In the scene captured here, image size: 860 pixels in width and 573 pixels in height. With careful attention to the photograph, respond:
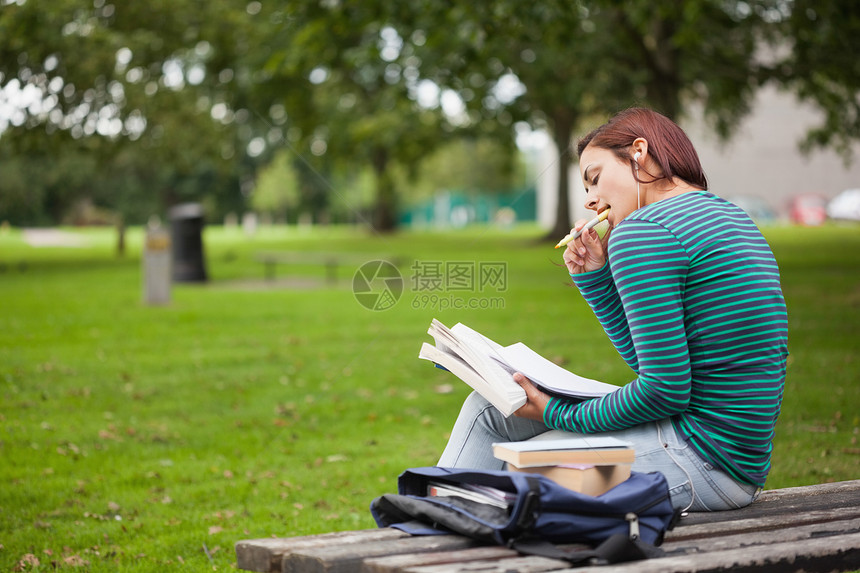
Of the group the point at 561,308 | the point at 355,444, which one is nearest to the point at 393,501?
the point at 355,444

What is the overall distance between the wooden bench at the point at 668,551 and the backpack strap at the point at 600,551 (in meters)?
0.03

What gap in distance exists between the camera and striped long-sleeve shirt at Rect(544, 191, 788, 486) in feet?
7.22

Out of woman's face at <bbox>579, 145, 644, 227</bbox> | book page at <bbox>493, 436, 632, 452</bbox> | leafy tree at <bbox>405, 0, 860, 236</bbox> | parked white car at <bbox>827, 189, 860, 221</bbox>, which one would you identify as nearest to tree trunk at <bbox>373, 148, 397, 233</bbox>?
leafy tree at <bbox>405, 0, 860, 236</bbox>

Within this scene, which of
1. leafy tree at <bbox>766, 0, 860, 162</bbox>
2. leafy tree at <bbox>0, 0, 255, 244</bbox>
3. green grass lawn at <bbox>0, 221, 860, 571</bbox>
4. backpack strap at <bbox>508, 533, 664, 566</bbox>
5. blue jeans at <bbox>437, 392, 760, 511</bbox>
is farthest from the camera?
leafy tree at <bbox>0, 0, 255, 244</bbox>

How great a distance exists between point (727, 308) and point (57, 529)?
323 centimetres

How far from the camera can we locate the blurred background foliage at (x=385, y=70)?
11.5 meters

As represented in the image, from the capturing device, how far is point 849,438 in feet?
18.7

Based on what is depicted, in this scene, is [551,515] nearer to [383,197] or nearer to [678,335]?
[678,335]

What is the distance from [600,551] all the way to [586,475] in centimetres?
19

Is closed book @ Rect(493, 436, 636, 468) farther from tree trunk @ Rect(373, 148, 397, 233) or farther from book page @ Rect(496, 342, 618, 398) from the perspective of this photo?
tree trunk @ Rect(373, 148, 397, 233)

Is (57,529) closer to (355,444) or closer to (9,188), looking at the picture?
(355,444)

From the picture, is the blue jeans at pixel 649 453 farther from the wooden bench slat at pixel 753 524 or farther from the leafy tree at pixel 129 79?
the leafy tree at pixel 129 79

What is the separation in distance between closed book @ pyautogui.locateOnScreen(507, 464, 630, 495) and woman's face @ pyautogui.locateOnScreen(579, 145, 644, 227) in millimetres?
625

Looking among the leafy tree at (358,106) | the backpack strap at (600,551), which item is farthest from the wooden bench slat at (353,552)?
the leafy tree at (358,106)
